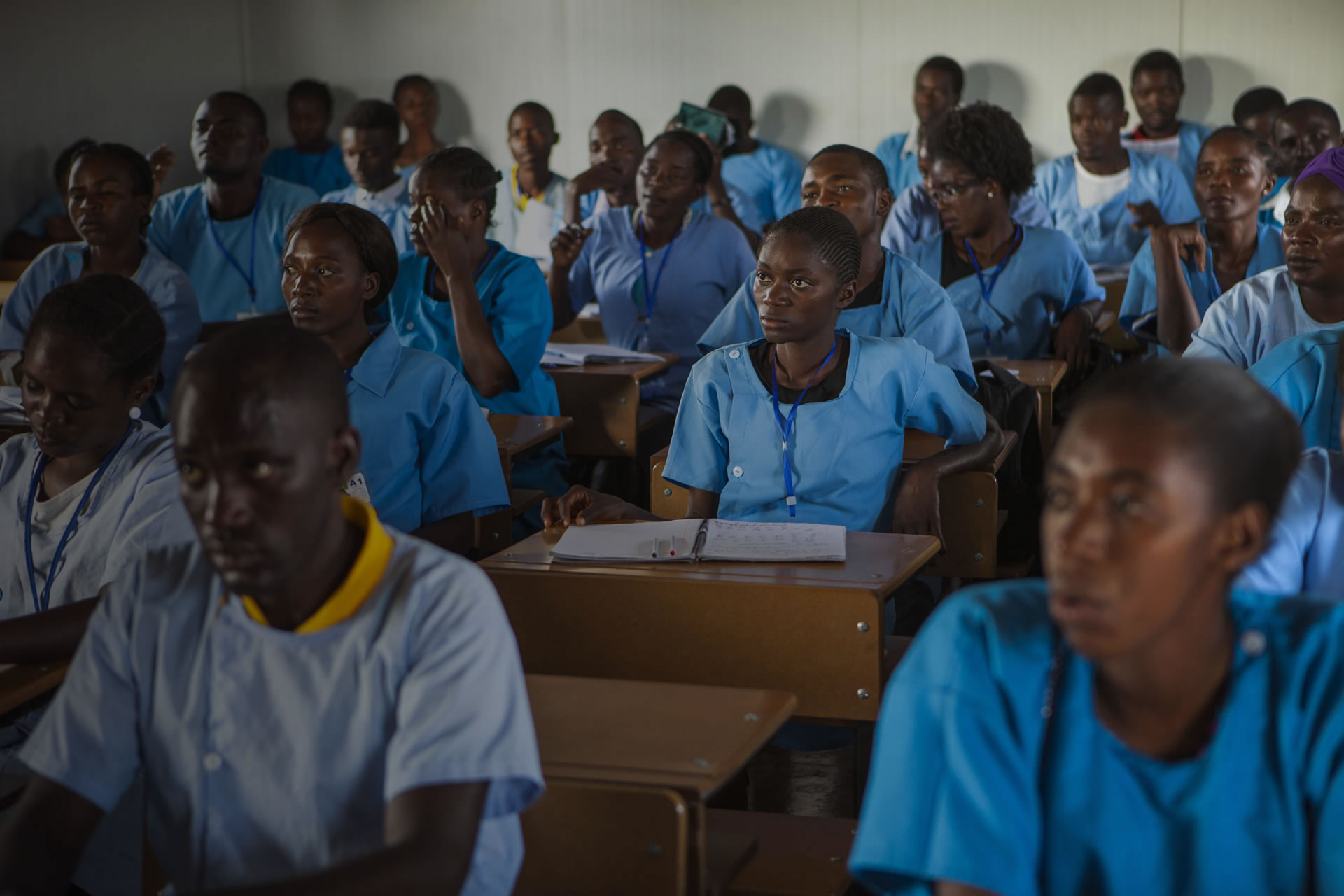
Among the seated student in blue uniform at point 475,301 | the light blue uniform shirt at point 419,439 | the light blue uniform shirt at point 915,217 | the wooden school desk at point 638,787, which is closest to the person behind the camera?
the wooden school desk at point 638,787

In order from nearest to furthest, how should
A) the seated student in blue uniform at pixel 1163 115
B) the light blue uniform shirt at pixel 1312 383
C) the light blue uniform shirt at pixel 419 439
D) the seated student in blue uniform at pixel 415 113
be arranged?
the light blue uniform shirt at pixel 1312 383 → the light blue uniform shirt at pixel 419 439 → the seated student in blue uniform at pixel 1163 115 → the seated student in blue uniform at pixel 415 113

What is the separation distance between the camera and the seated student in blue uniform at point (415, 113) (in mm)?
Answer: 7875

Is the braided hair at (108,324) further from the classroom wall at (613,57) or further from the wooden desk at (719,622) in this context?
the classroom wall at (613,57)

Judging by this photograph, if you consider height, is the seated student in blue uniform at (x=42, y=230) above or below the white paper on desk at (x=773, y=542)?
above

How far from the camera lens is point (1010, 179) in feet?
13.3

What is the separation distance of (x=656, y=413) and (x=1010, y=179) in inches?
49.9

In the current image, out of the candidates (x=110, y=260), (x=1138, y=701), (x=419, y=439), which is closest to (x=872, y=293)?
(x=419, y=439)

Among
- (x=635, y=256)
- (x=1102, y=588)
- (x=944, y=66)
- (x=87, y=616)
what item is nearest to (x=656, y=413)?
(x=635, y=256)

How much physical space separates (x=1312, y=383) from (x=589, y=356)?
2.30 meters

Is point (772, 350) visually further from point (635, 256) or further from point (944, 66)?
point (944, 66)

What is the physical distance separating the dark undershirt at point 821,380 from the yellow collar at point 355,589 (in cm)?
137

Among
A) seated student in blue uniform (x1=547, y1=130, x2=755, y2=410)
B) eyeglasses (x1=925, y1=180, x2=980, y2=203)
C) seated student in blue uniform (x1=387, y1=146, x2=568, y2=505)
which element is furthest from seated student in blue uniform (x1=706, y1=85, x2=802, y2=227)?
seated student in blue uniform (x1=387, y1=146, x2=568, y2=505)

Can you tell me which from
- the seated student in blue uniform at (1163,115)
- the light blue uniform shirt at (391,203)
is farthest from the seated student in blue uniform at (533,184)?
the seated student in blue uniform at (1163,115)

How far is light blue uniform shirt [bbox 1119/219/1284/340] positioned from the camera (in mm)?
3891
